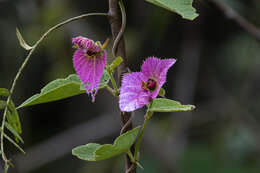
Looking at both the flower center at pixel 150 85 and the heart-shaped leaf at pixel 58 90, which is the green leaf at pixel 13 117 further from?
the flower center at pixel 150 85

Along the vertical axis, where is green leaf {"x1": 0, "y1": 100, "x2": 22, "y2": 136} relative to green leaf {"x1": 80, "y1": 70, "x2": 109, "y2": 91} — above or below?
below

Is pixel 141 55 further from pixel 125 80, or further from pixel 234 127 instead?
pixel 125 80

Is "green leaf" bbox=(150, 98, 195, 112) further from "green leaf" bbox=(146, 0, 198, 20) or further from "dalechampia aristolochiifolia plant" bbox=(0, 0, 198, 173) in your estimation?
"green leaf" bbox=(146, 0, 198, 20)

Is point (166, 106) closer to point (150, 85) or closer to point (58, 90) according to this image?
point (150, 85)

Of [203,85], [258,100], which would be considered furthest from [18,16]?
[258,100]

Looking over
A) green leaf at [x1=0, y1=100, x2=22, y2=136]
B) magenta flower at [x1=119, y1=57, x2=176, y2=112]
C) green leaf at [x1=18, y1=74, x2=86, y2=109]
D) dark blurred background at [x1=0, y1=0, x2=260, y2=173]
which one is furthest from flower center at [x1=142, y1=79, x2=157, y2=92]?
dark blurred background at [x1=0, y1=0, x2=260, y2=173]

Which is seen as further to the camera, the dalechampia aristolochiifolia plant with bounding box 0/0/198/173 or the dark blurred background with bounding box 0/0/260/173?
the dark blurred background with bounding box 0/0/260/173

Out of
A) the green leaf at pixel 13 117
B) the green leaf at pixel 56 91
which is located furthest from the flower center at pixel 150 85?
the green leaf at pixel 13 117
